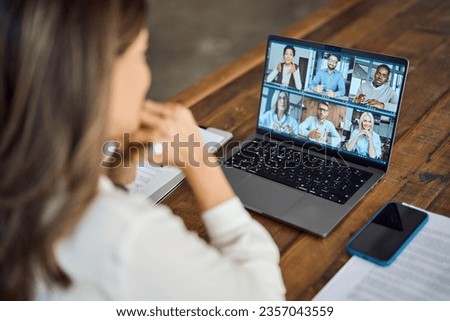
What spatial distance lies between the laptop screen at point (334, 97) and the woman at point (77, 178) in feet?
1.50

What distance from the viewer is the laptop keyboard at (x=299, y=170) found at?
3.76ft

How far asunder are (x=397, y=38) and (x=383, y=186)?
69 cm

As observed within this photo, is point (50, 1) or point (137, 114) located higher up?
point (50, 1)

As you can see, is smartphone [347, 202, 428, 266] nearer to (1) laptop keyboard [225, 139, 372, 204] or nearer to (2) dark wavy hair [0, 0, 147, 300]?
(1) laptop keyboard [225, 139, 372, 204]

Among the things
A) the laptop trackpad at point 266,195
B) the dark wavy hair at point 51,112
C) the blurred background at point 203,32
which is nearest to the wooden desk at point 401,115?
the laptop trackpad at point 266,195

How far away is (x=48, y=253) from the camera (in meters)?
0.76

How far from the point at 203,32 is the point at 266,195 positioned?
101 inches

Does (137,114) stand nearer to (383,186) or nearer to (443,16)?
(383,186)

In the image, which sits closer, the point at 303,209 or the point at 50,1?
the point at 50,1

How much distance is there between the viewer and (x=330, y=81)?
119cm

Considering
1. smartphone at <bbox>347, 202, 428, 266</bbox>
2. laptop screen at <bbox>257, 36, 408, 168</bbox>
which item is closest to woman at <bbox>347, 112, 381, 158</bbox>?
laptop screen at <bbox>257, 36, 408, 168</bbox>
